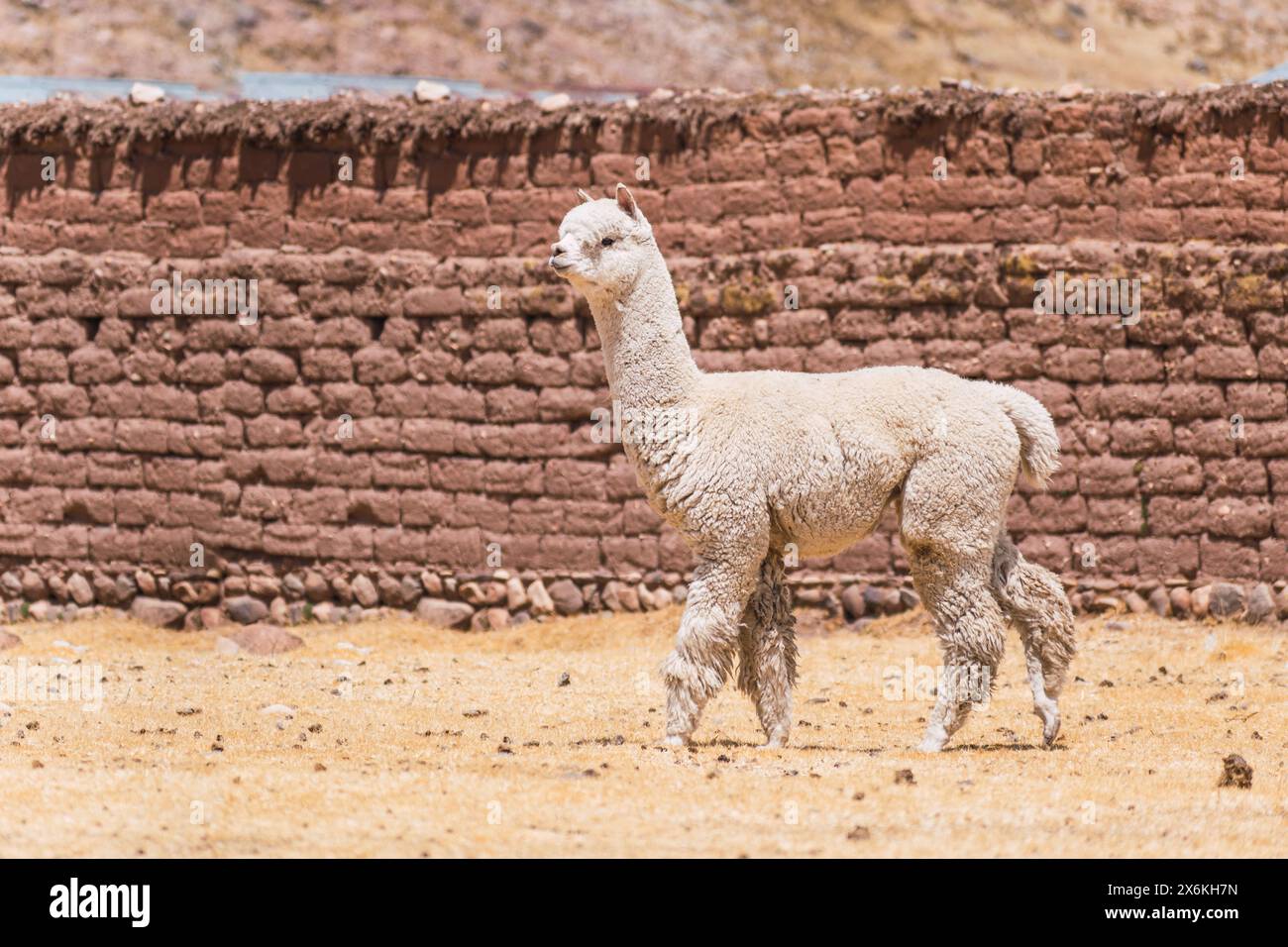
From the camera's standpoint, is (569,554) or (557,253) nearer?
(557,253)

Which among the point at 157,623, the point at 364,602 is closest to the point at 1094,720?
the point at 364,602

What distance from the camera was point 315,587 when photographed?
47.0 ft

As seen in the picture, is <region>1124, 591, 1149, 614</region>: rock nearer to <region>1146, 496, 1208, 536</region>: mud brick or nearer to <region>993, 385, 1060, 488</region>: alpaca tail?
<region>1146, 496, 1208, 536</region>: mud brick

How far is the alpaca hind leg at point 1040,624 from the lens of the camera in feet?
29.5

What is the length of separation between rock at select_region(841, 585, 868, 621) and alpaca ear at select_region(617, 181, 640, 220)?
519cm

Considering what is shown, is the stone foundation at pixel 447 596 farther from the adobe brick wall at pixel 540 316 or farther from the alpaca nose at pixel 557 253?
the alpaca nose at pixel 557 253

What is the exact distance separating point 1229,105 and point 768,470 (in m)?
5.98

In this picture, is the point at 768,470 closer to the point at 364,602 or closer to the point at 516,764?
the point at 516,764

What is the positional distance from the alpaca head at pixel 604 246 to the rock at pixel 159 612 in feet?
22.2

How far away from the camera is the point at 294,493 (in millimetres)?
14359

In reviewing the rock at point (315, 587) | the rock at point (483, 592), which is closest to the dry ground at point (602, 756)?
the rock at point (483, 592)

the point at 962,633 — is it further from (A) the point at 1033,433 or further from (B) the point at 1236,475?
(B) the point at 1236,475

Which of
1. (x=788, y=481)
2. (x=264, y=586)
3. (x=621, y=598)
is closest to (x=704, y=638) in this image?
(x=788, y=481)

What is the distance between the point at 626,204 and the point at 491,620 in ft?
18.7
